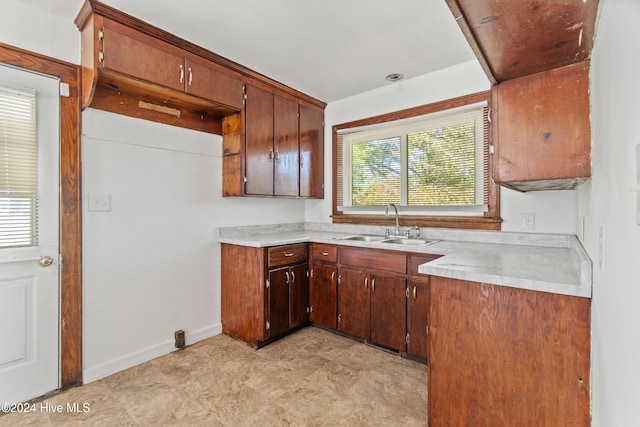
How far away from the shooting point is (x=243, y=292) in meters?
2.75

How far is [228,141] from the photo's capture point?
114 inches

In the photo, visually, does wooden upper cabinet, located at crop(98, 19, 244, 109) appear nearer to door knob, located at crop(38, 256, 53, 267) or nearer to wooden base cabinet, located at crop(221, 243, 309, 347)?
door knob, located at crop(38, 256, 53, 267)

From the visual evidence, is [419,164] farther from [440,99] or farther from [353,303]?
[353,303]

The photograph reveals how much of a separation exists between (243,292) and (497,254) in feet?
6.63

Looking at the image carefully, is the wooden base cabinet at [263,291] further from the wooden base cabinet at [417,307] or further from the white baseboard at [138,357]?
the wooden base cabinet at [417,307]

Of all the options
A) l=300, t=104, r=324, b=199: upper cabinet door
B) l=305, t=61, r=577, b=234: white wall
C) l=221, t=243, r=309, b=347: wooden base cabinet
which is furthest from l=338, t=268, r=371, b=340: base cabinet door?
l=300, t=104, r=324, b=199: upper cabinet door

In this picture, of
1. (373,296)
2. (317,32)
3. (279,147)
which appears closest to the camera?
(317,32)

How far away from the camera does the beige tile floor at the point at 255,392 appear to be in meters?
1.76

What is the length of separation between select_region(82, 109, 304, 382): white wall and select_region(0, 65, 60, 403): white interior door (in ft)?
0.56

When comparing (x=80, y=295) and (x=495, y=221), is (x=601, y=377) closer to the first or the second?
(x=495, y=221)

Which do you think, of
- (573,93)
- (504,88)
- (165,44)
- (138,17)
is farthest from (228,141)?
(573,93)

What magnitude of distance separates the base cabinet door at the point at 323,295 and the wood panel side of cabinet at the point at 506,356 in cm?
132

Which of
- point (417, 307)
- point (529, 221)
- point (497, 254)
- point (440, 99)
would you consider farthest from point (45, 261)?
point (529, 221)

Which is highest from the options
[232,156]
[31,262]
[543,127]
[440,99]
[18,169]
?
[440,99]
